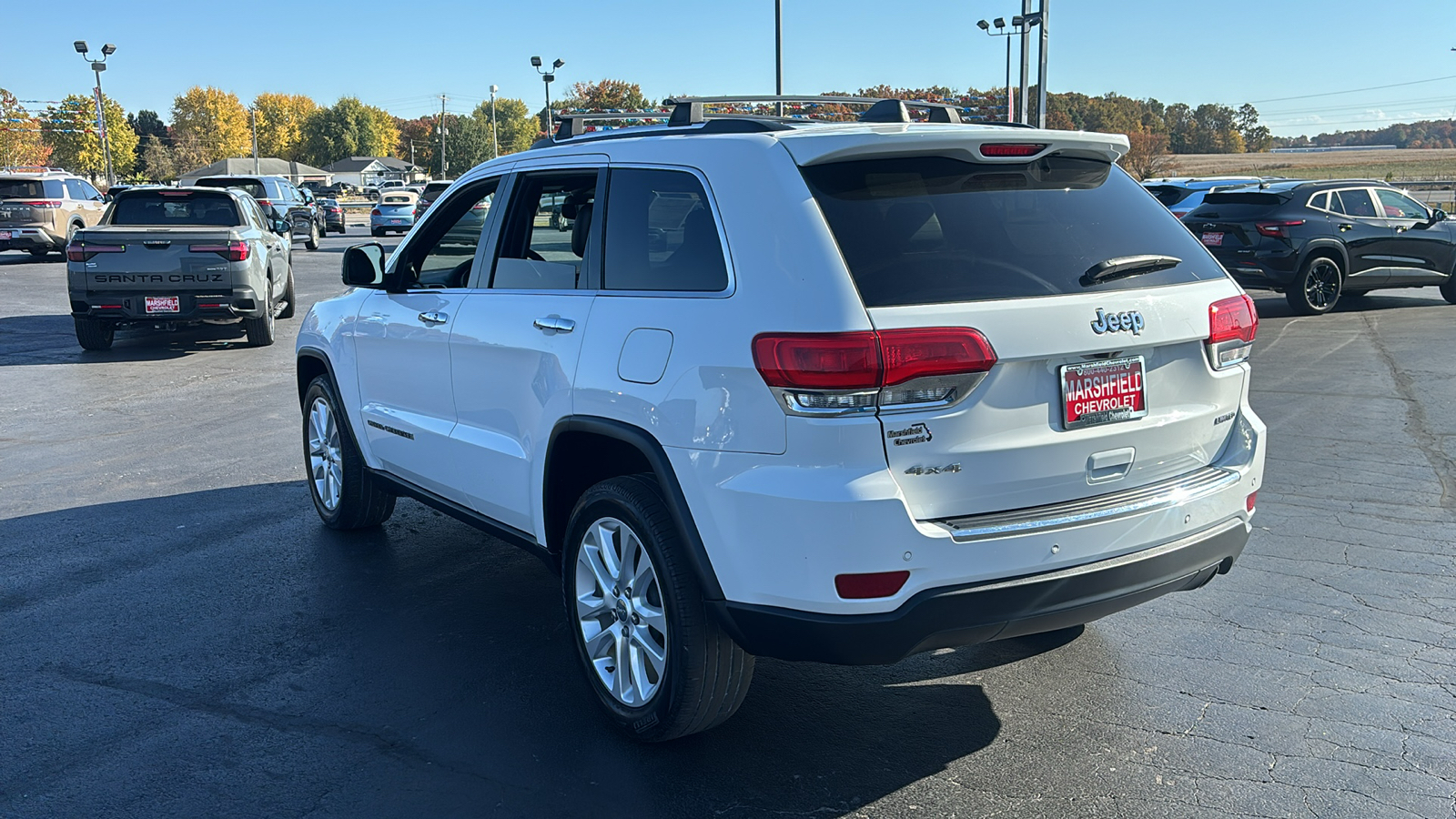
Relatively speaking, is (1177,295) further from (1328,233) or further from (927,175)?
(1328,233)

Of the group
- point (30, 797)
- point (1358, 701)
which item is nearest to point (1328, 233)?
point (1358, 701)

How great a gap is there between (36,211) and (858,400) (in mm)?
28255

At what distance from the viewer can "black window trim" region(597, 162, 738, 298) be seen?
11.2 feet

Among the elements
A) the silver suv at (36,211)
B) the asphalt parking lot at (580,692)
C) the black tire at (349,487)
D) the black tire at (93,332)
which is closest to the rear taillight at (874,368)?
the asphalt parking lot at (580,692)

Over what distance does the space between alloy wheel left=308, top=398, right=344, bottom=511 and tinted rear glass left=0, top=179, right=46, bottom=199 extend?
24479 mm

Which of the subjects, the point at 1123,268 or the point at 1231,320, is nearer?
the point at 1123,268

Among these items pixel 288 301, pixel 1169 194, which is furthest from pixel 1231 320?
pixel 1169 194

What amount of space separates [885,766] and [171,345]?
12.8 m

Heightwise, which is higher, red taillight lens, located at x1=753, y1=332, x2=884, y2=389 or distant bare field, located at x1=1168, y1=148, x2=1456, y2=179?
distant bare field, located at x1=1168, y1=148, x2=1456, y2=179

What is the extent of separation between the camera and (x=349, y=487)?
19.8ft

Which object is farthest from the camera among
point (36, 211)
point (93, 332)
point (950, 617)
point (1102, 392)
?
point (36, 211)

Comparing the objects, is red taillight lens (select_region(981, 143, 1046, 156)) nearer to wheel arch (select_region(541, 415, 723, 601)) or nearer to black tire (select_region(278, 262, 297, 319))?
wheel arch (select_region(541, 415, 723, 601))

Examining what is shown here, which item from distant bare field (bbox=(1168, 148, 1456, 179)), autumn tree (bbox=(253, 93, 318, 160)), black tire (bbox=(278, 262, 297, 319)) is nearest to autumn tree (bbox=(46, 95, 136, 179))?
autumn tree (bbox=(253, 93, 318, 160))

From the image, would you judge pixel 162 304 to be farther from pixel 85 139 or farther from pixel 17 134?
pixel 85 139
